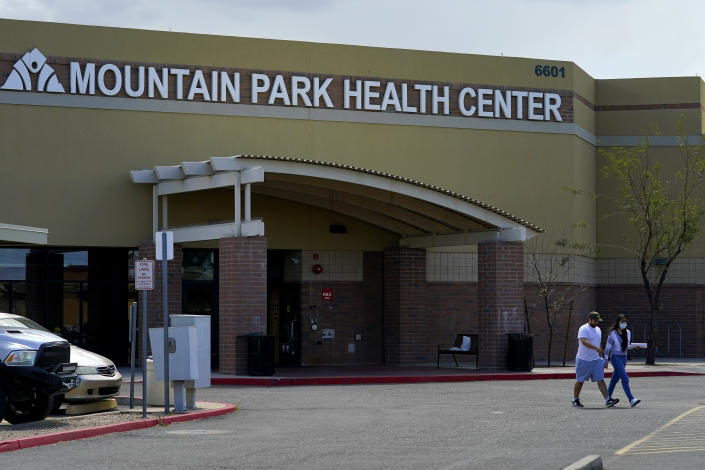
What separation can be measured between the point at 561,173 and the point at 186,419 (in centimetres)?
1935

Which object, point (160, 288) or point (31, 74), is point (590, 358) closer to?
point (160, 288)

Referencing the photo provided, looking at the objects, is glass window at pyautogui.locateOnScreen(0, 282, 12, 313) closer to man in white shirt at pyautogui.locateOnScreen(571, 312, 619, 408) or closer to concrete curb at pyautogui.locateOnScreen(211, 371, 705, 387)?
concrete curb at pyautogui.locateOnScreen(211, 371, 705, 387)

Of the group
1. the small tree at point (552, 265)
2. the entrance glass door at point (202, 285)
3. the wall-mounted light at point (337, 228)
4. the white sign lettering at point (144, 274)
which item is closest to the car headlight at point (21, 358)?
the white sign lettering at point (144, 274)

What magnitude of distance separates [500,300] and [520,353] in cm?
144

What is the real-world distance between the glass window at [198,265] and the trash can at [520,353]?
26.8ft

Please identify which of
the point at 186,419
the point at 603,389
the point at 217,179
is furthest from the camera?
the point at 217,179

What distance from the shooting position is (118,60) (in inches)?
1147

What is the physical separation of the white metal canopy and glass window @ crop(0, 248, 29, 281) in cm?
359

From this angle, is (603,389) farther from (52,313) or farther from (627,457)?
(52,313)

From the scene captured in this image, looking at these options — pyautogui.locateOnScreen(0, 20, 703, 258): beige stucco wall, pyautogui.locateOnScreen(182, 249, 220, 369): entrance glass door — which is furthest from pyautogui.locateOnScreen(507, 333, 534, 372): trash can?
pyautogui.locateOnScreen(182, 249, 220, 369): entrance glass door

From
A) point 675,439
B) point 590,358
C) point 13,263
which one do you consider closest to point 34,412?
point 675,439

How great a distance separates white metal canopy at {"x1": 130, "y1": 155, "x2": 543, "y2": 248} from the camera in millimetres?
25766

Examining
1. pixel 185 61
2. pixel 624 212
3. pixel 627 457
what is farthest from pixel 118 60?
pixel 627 457

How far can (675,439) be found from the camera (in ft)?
45.9
